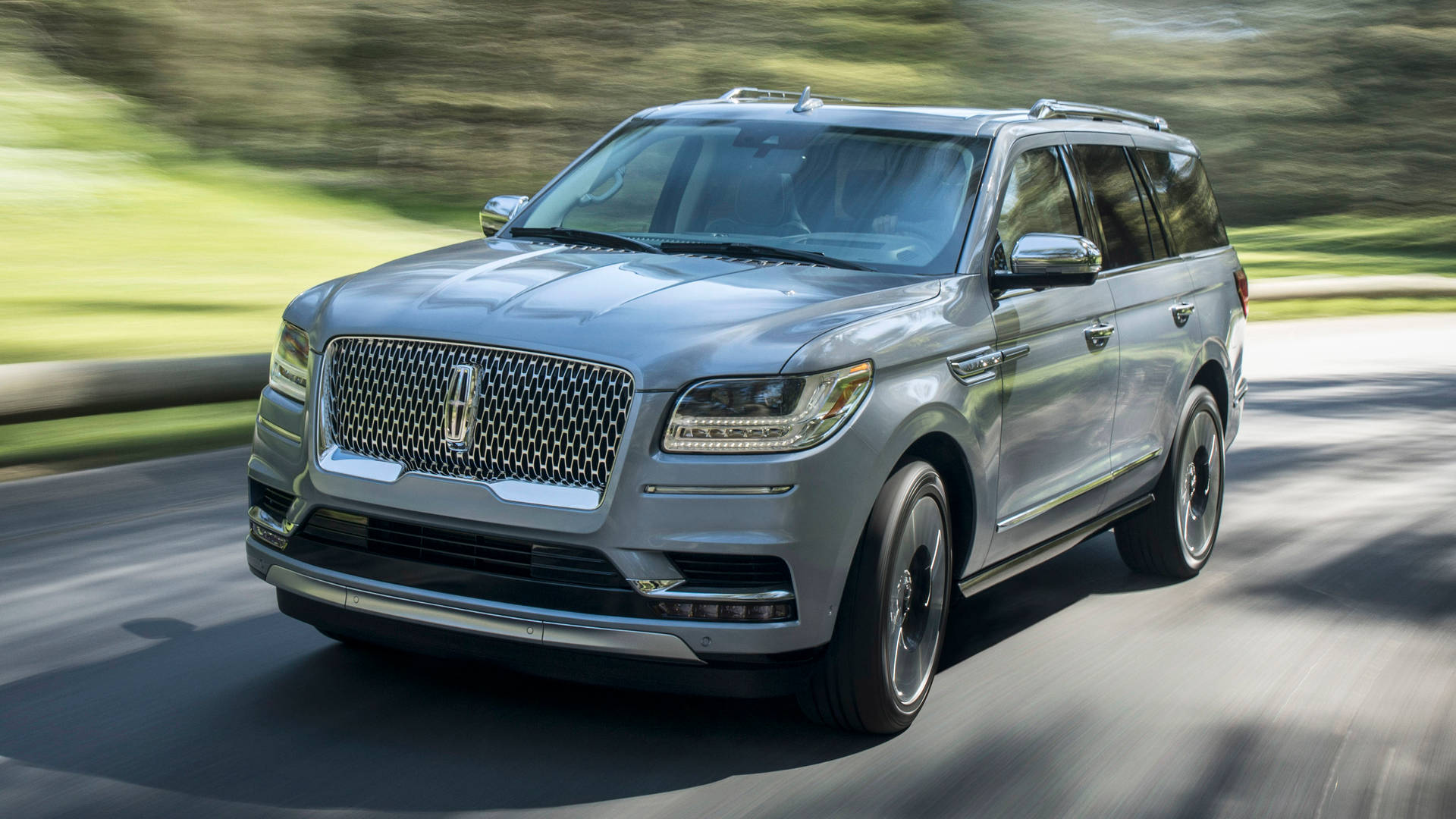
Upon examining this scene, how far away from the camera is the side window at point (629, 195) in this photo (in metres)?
6.22

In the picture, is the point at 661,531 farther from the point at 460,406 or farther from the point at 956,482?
the point at 956,482

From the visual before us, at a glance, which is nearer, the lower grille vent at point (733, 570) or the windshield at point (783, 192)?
the lower grille vent at point (733, 570)

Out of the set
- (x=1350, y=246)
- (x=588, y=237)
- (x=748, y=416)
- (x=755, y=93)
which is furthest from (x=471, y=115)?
(x=748, y=416)

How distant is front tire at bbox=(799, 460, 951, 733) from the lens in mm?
4742

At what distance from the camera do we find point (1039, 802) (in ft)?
14.9

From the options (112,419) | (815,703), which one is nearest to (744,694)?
(815,703)

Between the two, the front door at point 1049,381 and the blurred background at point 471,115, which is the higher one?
the front door at point 1049,381

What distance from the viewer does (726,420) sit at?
4441mm

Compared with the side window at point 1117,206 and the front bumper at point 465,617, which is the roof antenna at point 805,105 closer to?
the side window at point 1117,206

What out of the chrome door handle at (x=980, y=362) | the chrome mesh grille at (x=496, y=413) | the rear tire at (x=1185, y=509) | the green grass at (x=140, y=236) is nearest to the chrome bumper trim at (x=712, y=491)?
the chrome mesh grille at (x=496, y=413)

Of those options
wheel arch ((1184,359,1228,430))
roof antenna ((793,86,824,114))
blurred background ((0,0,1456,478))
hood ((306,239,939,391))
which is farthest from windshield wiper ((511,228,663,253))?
blurred background ((0,0,1456,478))

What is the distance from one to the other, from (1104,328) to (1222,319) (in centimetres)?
166

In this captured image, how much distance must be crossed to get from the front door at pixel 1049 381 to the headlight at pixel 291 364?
82.6 inches

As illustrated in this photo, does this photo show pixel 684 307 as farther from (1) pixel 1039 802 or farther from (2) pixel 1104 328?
(2) pixel 1104 328
